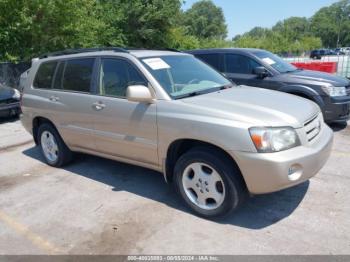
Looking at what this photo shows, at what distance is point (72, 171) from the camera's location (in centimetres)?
559

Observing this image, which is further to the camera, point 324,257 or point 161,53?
point 161,53

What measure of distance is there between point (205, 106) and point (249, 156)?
717 millimetres

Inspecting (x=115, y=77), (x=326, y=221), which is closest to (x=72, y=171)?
(x=115, y=77)

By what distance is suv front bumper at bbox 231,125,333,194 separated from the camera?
3.29 metres

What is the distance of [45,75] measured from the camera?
18.7 ft

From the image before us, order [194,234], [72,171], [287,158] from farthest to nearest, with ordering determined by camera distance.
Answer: [72,171] → [194,234] → [287,158]

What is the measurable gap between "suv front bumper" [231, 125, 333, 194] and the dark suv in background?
3685 mm

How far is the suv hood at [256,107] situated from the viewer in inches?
136

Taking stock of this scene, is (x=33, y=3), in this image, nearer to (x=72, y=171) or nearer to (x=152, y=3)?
(x=72, y=171)

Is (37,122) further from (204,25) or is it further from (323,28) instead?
(323,28)

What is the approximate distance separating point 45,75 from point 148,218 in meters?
3.06

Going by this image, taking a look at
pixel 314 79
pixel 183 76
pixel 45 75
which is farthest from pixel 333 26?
pixel 183 76

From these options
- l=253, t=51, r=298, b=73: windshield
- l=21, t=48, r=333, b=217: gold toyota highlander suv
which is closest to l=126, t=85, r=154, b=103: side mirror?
l=21, t=48, r=333, b=217: gold toyota highlander suv

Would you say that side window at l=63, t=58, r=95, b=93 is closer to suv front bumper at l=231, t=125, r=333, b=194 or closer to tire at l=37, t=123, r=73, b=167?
tire at l=37, t=123, r=73, b=167
